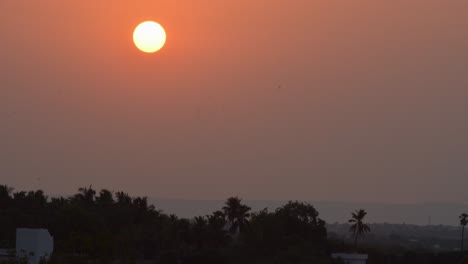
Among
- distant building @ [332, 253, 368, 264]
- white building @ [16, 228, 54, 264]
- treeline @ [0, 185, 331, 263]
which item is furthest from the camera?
treeline @ [0, 185, 331, 263]

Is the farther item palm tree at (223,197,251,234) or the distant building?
palm tree at (223,197,251,234)

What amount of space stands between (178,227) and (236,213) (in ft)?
49.6

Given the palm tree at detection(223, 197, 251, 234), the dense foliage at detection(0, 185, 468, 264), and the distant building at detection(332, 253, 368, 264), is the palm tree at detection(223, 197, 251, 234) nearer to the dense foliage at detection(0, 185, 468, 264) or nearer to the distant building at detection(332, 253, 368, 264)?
the dense foliage at detection(0, 185, 468, 264)

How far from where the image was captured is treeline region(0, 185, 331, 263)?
87.3m

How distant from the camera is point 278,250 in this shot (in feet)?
318

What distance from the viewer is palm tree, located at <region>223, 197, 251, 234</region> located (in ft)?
375

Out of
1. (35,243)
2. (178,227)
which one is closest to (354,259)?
(178,227)

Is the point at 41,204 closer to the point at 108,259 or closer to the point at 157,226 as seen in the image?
the point at 157,226

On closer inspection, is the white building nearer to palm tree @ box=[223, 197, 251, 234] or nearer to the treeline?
the treeline

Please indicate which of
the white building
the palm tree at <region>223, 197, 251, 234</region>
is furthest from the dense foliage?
the white building

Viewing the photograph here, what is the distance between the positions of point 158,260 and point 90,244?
→ 48.3 meters

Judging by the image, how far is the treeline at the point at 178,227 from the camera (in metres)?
87.3

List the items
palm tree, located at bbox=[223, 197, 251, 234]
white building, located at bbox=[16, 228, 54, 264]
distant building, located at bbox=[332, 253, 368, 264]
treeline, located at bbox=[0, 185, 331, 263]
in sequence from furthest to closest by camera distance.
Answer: palm tree, located at bbox=[223, 197, 251, 234], treeline, located at bbox=[0, 185, 331, 263], distant building, located at bbox=[332, 253, 368, 264], white building, located at bbox=[16, 228, 54, 264]

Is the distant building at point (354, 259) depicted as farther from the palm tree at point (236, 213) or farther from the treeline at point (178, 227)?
the palm tree at point (236, 213)
